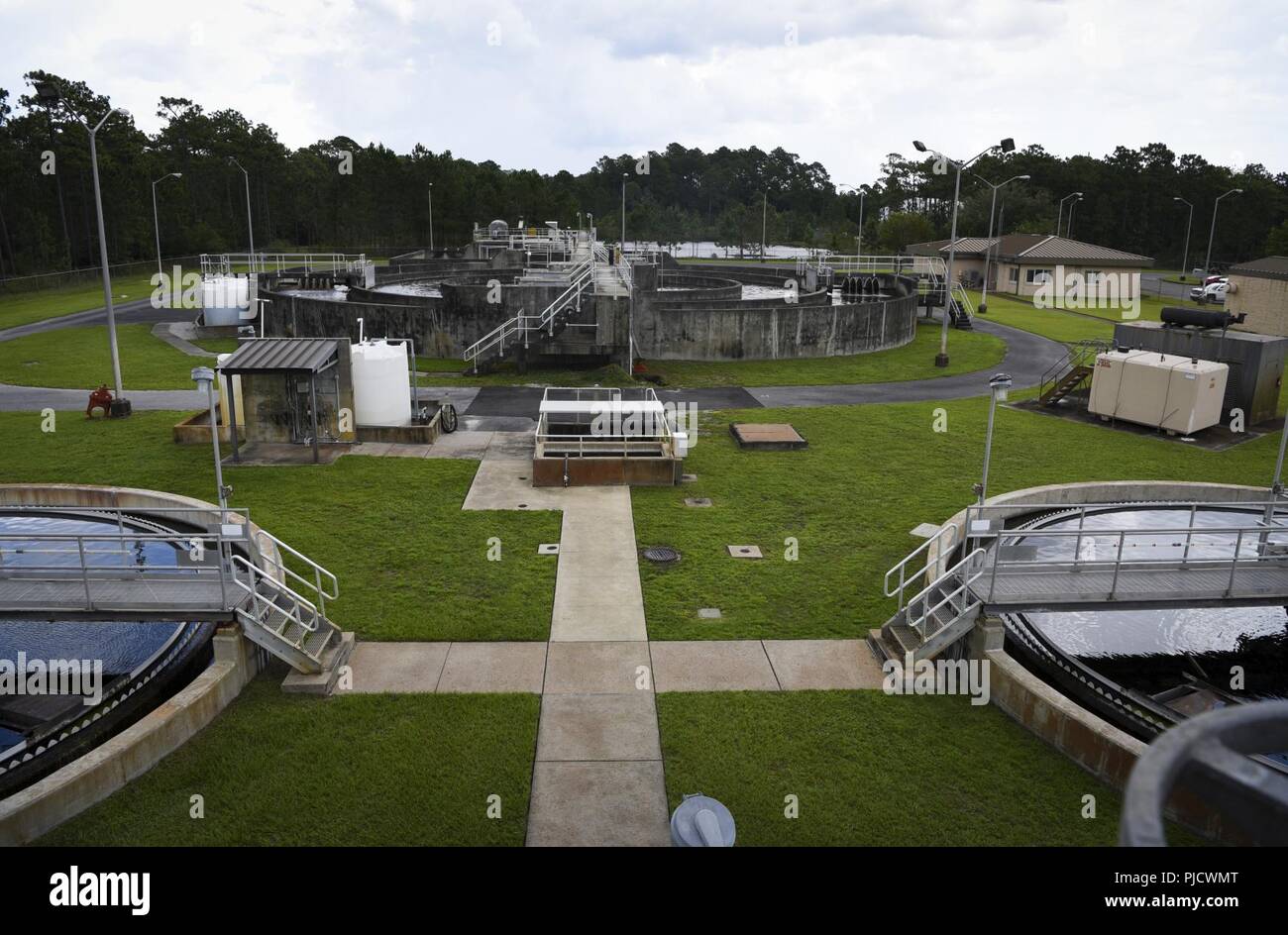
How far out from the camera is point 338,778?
9750mm

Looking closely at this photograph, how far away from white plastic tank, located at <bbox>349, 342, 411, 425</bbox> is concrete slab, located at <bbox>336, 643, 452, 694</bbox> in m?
12.0

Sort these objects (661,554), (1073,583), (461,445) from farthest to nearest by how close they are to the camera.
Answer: (461,445) < (661,554) < (1073,583)

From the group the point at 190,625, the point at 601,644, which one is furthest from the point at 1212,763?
the point at 190,625

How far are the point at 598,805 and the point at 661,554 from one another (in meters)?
7.12

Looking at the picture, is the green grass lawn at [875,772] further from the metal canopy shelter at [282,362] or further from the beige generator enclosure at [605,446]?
the metal canopy shelter at [282,362]

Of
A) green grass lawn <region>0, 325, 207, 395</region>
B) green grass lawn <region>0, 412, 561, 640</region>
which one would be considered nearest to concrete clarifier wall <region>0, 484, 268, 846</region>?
green grass lawn <region>0, 412, 561, 640</region>

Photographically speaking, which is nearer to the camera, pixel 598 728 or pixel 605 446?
pixel 598 728

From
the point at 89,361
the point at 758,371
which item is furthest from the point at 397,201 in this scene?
the point at 758,371

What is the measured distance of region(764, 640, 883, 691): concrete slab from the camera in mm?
11977

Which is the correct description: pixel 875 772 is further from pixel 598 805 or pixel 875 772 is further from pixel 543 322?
pixel 543 322

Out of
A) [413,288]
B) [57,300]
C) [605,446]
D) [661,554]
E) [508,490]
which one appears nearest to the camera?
[661,554]

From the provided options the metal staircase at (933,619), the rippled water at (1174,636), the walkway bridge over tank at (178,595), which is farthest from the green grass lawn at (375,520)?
the rippled water at (1174,636)

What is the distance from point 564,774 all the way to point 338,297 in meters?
44.1

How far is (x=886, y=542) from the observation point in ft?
55.6
